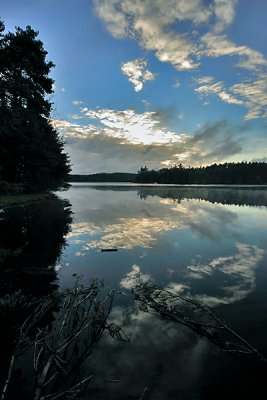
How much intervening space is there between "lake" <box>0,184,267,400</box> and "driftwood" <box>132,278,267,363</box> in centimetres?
18

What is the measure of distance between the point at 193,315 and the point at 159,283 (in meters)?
2.27

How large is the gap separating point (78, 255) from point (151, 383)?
845 centimetres

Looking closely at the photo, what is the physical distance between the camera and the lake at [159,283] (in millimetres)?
4879

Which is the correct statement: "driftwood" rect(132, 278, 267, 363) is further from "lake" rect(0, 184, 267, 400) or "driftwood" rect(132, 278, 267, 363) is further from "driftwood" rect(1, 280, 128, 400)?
"driftwood" rect(1, 280, 128, 400)

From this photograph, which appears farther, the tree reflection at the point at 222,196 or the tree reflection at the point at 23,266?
the tree reflection at the point at 222,196

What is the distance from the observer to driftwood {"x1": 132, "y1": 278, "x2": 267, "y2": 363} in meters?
5.83

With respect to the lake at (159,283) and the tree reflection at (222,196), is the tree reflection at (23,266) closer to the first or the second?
the lake at (159,283)

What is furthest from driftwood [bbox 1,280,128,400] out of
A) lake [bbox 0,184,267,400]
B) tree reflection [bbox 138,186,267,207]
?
tree reflection [bbox 138,186,267,207]

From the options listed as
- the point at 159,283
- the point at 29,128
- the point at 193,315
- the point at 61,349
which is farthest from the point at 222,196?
the point at 61,349

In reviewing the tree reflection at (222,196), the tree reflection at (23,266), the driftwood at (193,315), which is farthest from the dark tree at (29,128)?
the driftwood at (193,315)

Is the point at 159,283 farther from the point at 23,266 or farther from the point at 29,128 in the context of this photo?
the point at 29,128

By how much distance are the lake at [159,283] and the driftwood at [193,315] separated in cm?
18

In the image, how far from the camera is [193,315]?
7367 mm

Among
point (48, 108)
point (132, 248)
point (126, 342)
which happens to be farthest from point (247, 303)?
point (48, 108)
